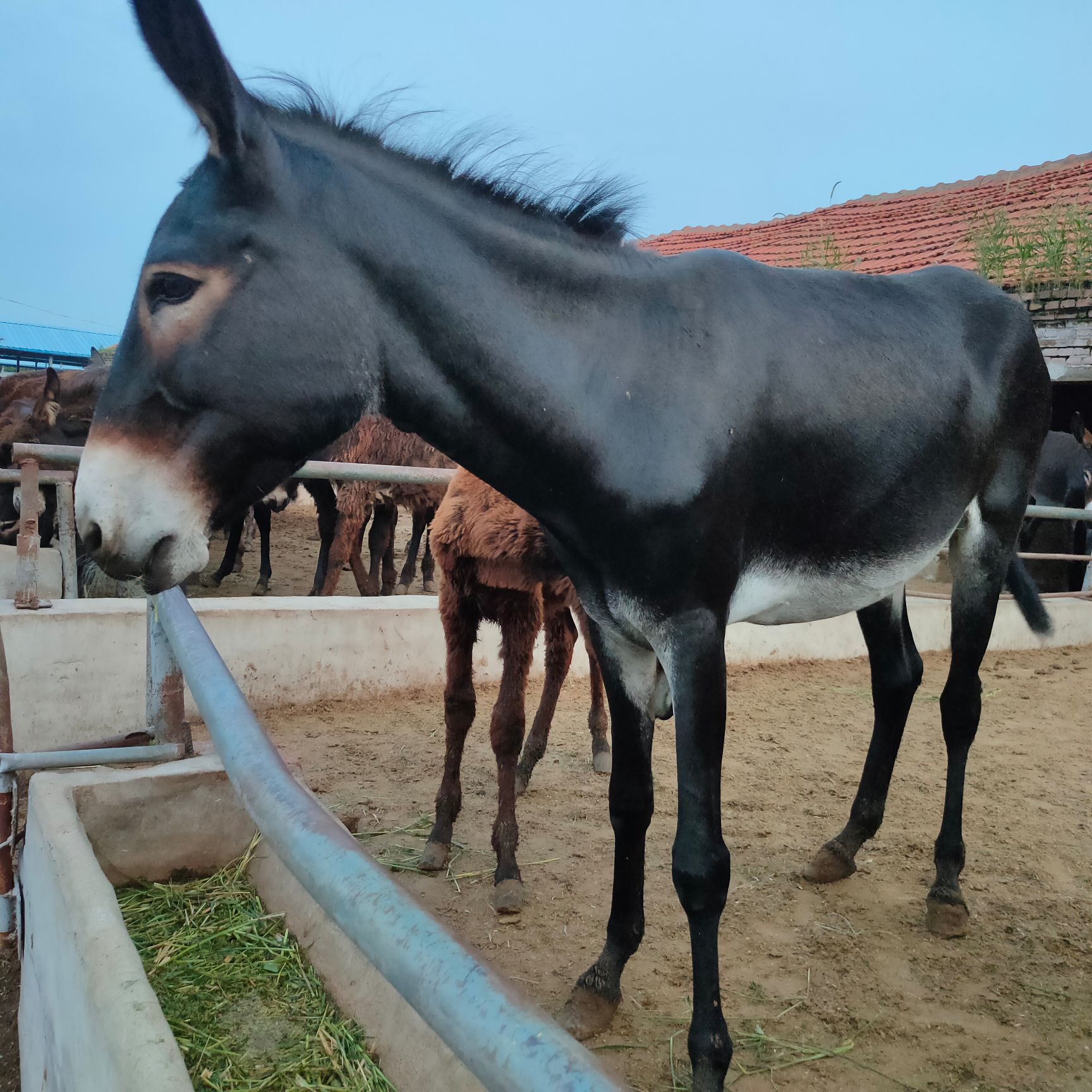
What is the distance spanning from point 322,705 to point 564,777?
1.63m

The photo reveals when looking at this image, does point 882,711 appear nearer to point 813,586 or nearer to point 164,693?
point 813,586

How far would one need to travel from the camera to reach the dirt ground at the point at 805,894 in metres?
2.34

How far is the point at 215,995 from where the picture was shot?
2.22 meters

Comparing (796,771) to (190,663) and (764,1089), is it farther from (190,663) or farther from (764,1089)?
(190,663)

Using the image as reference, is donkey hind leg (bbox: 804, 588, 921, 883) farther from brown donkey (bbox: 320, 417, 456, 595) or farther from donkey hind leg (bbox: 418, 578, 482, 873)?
brown donkey (bbox: 320, 417, 456, 595)

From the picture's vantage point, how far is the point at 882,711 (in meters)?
3.43

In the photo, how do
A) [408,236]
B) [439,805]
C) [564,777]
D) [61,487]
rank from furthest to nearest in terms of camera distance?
[61,487], [564,777], [439,805], [408,236]

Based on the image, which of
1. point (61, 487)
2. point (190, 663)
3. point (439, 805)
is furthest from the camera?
point (61, 487)

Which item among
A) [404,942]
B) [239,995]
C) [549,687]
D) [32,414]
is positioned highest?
[32,414]

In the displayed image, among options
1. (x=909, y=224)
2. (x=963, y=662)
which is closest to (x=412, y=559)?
(x=963, y=662)

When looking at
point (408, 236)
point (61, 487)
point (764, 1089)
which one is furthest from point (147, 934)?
point (61, 487)

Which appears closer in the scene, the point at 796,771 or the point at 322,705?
the point at 796,771

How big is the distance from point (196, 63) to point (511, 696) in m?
2.30

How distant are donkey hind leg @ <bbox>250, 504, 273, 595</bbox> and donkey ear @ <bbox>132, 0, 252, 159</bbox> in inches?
292
